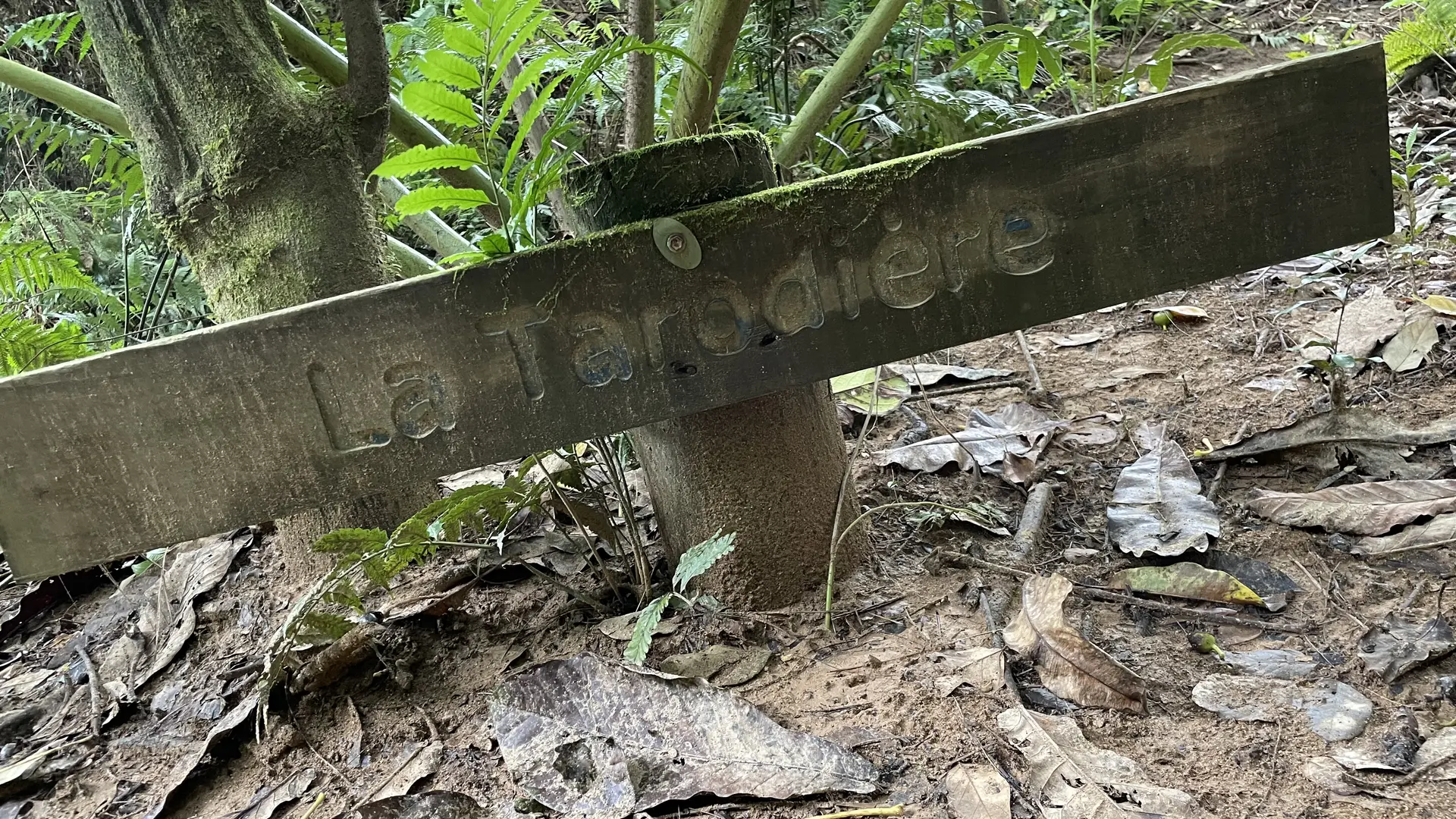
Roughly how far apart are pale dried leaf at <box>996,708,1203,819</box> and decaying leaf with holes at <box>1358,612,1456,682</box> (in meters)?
0.47

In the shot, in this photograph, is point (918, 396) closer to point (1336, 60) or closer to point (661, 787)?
point (1336, 60)

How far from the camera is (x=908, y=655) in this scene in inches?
61.4

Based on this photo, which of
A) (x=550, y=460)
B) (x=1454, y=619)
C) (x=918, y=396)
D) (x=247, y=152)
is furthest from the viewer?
(x=918, y=396)

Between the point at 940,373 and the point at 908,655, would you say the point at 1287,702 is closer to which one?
the point at 908,655

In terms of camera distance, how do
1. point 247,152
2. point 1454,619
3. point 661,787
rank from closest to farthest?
point 661,787 → point 1454,619 → point 247,152

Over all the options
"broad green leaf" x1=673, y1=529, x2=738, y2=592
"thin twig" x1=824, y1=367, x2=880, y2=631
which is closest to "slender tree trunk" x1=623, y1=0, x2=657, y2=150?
"thin twig" x1=824, y1=367, x2=880, y2=631

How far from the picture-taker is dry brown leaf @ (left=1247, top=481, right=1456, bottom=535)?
1728 millimetres

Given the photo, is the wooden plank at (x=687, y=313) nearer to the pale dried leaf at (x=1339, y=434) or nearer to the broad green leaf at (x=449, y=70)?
the broad green leaf at (x=449, y=70)

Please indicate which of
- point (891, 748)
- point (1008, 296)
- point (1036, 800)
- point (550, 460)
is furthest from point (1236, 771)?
point (550, 460)

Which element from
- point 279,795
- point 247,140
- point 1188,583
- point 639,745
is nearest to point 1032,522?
point 1188,583

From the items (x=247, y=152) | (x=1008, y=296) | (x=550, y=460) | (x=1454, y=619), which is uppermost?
(x=247, y=152)

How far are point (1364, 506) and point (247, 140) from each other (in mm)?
2262

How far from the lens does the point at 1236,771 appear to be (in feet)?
4.02

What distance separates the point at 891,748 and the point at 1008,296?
2.52 ft
